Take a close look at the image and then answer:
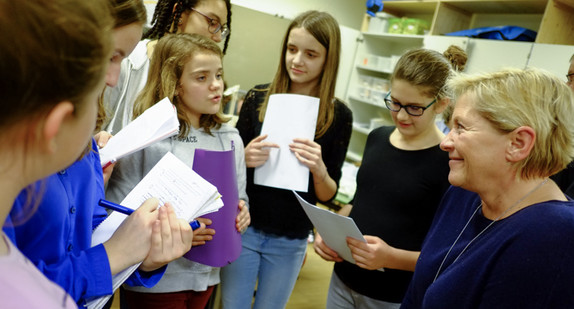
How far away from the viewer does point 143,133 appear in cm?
102

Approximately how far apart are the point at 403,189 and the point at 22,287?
115 cm

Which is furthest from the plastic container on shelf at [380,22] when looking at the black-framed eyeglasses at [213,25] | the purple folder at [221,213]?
the purple folder at [221,213]

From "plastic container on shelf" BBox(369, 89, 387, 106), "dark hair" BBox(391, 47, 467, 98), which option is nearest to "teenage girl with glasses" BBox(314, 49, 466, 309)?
"dark hair" BBox(391, 47, 467, 98)

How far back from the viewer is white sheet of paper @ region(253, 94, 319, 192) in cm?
145

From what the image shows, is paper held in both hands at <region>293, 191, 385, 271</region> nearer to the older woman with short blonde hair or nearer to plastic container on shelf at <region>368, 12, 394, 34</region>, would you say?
the older woman with short blonde hair

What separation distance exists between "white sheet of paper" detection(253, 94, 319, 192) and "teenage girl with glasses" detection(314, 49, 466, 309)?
275 millimetres

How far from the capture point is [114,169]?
1.27 meters

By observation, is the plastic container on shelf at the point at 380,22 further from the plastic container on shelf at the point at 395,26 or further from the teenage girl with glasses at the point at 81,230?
the teenage girl with glasses at the point at 81,230

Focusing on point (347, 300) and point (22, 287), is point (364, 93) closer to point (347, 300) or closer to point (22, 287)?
point (347, 300)

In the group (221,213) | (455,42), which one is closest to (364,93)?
(455,42)

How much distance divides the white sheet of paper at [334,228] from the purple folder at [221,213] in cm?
23

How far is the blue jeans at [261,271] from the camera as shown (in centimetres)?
154

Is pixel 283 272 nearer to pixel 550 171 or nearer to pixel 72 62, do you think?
pixel 550 171

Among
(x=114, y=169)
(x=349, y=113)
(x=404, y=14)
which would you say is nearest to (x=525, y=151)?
(x=349, y=113)
